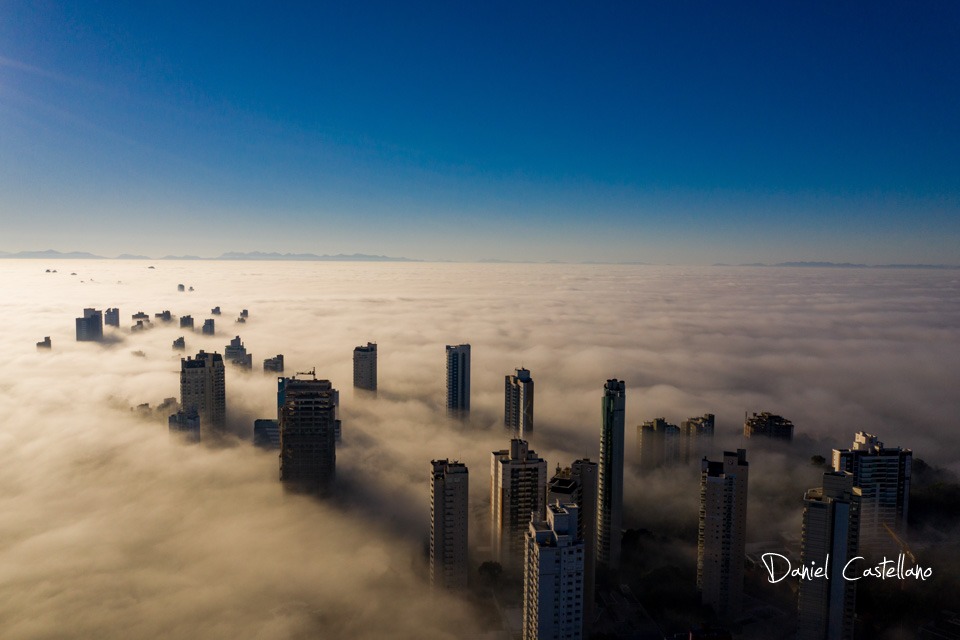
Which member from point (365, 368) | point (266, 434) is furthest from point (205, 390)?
point (365, 368)

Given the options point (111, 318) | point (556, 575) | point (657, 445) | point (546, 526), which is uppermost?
point (111, 318)

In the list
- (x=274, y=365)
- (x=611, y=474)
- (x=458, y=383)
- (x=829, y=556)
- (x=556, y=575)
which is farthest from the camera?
(x=274, y=365)

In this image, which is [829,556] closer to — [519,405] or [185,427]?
[519,405]

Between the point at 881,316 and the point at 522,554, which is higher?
the point at 881,316

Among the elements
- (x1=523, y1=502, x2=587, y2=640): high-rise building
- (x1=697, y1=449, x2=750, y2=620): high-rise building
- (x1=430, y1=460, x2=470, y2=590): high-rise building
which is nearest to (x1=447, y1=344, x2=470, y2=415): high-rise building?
(x1=430, y1=460, x2=470, y2=590): high-rise building

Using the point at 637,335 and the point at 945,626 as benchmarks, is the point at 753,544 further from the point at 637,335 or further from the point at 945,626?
the point at 637,335

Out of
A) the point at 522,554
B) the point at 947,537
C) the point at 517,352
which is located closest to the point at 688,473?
the point at 947,537

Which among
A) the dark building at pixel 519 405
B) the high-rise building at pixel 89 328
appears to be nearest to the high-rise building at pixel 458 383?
the dark building at pixel 519 405

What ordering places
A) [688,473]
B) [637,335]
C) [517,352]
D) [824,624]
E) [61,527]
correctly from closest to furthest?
[824,624], [61,527], [688,473], [517,352], [637,335]
